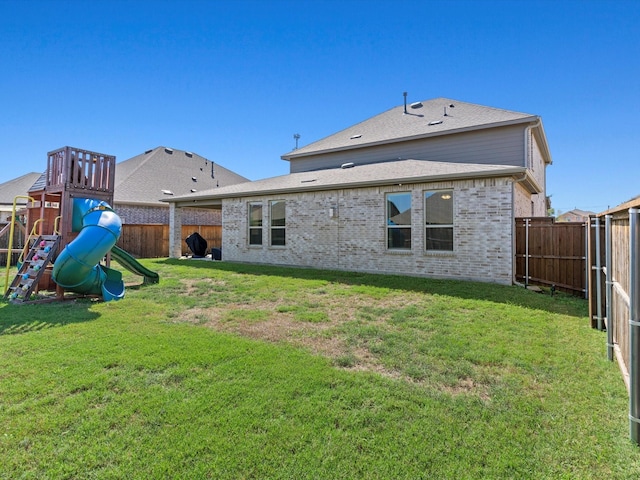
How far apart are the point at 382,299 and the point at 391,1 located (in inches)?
382

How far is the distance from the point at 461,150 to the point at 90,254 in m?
13.4

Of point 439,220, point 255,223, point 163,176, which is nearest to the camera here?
point 439,220

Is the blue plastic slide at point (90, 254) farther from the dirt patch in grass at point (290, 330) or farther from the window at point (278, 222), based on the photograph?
the window at point (278, 222)

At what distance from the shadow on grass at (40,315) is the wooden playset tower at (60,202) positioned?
475 mm

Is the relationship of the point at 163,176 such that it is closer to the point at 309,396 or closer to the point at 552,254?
the point at 552,254

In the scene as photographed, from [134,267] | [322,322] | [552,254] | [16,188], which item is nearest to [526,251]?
[552,254]

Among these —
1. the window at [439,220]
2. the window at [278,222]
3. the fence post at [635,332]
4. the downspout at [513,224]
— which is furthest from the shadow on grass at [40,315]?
the downspout at [513,224]

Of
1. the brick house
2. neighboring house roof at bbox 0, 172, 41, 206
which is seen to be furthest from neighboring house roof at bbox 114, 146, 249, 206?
neighboring house roof at bbox 0, 172, 41, 206

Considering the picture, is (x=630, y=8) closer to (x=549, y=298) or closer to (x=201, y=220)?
(x=549, y=298)

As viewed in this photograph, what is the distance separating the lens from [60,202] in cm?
797

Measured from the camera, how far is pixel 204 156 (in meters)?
27.7

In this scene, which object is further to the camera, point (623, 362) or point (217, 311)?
point (217, 311)

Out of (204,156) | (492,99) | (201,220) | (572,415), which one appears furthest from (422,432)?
(204,156)

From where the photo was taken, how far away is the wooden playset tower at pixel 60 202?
23.6 ft
